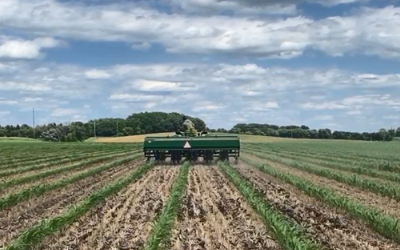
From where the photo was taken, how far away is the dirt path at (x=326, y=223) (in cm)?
1151

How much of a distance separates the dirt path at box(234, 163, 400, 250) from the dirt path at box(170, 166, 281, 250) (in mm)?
870

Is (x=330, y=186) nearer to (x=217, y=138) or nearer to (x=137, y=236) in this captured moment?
(x=137, y=236)

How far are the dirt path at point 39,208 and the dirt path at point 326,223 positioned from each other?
5.43 metres

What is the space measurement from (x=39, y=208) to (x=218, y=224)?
5555 mm

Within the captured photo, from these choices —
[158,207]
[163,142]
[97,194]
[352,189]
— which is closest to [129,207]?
[158,207]

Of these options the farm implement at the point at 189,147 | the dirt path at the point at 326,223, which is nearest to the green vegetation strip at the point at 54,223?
the dirt path at the point at 326,223

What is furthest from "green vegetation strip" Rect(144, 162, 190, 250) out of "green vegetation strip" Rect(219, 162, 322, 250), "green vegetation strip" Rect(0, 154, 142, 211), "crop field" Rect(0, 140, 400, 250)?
"green vegetation strip" Rect(0, 154, 142, 211)

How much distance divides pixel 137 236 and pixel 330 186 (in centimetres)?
1141

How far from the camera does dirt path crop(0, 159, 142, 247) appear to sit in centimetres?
1360

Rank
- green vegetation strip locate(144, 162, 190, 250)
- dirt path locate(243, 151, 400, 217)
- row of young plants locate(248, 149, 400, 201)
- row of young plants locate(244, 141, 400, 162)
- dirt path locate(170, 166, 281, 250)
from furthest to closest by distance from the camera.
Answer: row of young plants locate(244, 141, 400, 162), row of young plants locate(248, 149, 400, 201), dirt path locate(243, 151, 400, 217), dirt path locate(170, 166, 281, 250), green vegetation strip locate(144, 162, 190, 250)

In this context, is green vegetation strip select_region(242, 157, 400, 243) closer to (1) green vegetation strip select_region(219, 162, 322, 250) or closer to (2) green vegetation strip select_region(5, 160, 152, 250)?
(1) green vegetation strip select_region(219, 162, 322, 250)

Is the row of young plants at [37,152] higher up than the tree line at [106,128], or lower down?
lower down

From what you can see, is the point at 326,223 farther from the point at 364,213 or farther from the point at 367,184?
the point at 367,184

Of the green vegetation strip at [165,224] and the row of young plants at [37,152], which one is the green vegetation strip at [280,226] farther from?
the row of young plants at [37,152]
